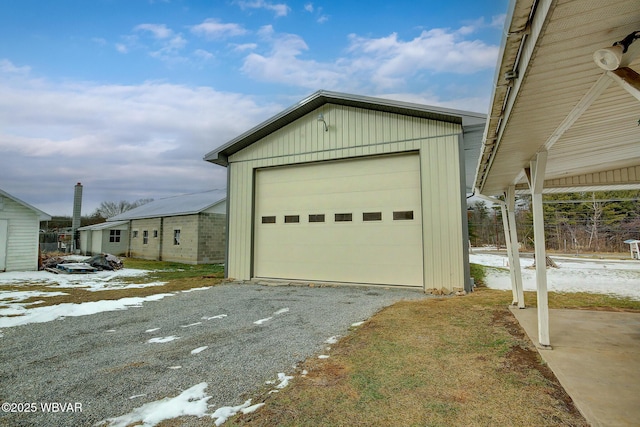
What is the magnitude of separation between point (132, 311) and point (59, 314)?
1211mm

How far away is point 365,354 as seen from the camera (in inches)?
134

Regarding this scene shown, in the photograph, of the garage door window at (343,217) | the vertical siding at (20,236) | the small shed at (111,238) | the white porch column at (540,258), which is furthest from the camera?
the small shed at (111,238)

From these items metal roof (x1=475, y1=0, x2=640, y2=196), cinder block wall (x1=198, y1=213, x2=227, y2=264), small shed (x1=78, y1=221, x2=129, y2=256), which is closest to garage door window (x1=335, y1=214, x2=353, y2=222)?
metal roof (x1=475, y1=0, x2=640, y2=196)

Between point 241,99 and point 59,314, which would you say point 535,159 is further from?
point 241,99

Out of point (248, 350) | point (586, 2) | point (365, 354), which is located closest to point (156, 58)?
point (248, 350)

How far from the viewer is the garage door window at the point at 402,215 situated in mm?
8156

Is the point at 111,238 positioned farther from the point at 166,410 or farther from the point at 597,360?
the point at 597,360

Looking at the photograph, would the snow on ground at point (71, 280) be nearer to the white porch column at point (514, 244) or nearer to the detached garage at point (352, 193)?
the detached garage at point (352, 193)

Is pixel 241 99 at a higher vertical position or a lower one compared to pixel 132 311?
higher

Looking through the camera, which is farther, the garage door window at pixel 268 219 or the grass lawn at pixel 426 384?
the garage door window at pixel 268 219

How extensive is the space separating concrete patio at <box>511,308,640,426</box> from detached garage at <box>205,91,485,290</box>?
2.87 metres

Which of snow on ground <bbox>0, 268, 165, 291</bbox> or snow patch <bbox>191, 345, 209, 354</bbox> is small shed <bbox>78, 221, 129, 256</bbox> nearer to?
snow on ground <bbox>0, 268, 165, 291</bbox>

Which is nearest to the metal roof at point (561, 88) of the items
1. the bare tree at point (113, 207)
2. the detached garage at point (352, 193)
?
the detached garage at point (352, 193)

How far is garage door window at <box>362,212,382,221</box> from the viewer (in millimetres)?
8477
